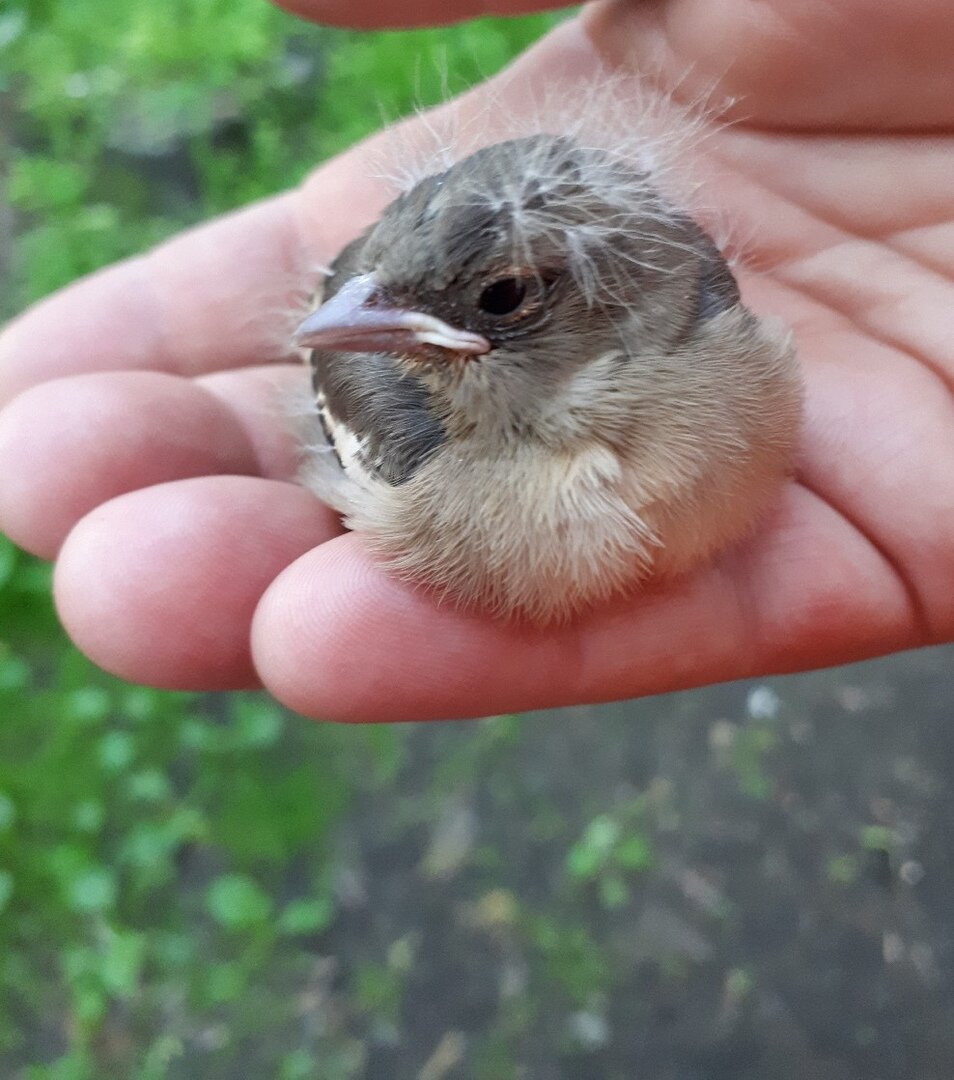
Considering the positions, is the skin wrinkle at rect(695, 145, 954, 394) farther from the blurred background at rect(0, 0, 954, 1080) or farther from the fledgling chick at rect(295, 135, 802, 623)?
the blurred background at rect(0, 0, 954, 1080)

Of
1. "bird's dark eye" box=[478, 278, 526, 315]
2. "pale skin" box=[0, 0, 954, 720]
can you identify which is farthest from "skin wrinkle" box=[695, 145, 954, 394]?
"bird's dark eye" box=[478, 278, 526, 315]

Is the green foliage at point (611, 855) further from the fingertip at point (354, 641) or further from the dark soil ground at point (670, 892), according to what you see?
Answer: the fingertip at point (354, 641)

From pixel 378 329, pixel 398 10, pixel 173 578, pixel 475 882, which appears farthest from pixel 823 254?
pixel 475 882

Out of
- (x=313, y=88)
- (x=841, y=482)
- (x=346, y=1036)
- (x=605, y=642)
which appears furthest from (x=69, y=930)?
(x=313, y=88)

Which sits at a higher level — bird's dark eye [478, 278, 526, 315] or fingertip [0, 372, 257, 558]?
bird's dark eye [478, 278, 526, 315]

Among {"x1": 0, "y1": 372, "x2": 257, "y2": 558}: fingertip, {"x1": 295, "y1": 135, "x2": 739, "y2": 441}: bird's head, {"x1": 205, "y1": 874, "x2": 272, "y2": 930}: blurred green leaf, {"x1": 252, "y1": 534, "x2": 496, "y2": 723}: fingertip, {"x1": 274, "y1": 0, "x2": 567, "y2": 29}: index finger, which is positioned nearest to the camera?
{"x1": 295, "y1": 135, "x2": 739, "y2": 441}: bird's head

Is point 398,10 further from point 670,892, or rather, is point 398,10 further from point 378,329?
point 670,892

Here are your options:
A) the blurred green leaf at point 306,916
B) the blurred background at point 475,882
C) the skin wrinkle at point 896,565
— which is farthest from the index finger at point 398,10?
the blurred green leaf at point 306,916
